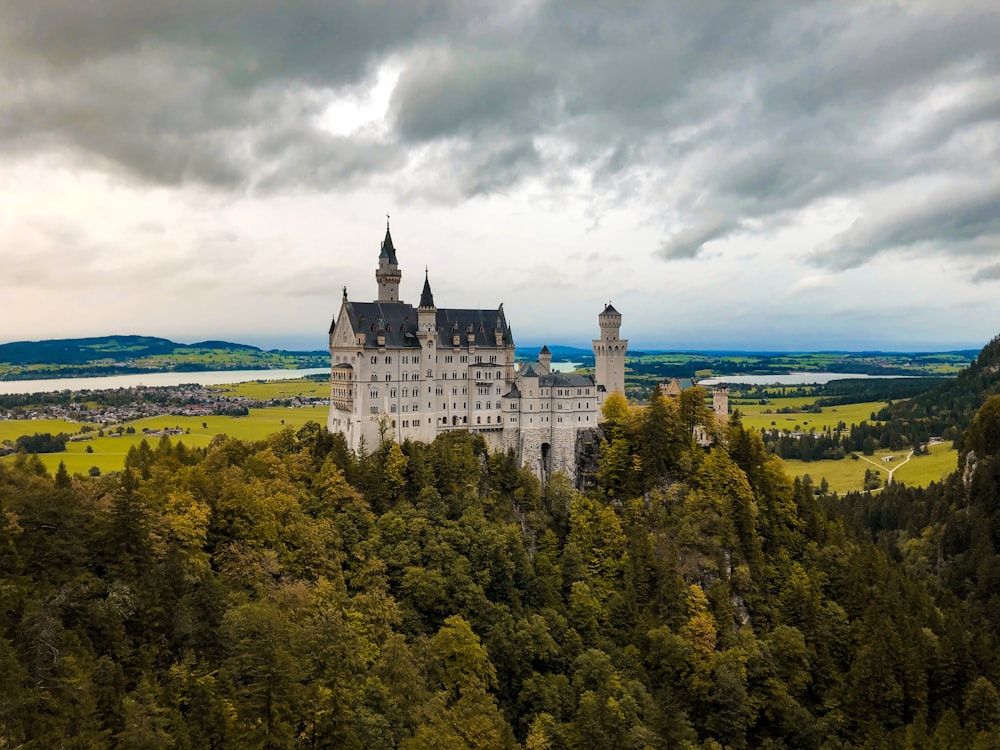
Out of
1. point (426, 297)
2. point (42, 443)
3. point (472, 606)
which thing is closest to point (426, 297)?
point (426, 297)

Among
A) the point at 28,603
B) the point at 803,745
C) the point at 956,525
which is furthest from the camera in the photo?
the point at 956,525

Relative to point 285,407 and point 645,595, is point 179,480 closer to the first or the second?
point 645,595

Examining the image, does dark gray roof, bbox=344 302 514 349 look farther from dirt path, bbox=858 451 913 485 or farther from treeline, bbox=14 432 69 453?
dirt path, bbox=858 451 913 485

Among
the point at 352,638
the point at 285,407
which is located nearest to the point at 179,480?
the point at 352,638

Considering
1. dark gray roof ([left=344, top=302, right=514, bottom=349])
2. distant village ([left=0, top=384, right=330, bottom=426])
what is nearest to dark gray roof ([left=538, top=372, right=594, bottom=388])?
dark gray roof ([left=344, top=302, right=514, bottom=349])

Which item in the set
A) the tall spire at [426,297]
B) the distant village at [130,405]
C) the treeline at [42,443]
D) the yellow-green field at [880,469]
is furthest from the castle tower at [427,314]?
the yellow-green field at [880,469]

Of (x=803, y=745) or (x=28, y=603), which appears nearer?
(x=28, y=603)

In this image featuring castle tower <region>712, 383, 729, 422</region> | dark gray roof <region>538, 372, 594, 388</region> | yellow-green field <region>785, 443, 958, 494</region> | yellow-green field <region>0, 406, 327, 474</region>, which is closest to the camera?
dark gray roof <region>538, 372, 594, 388</region>
